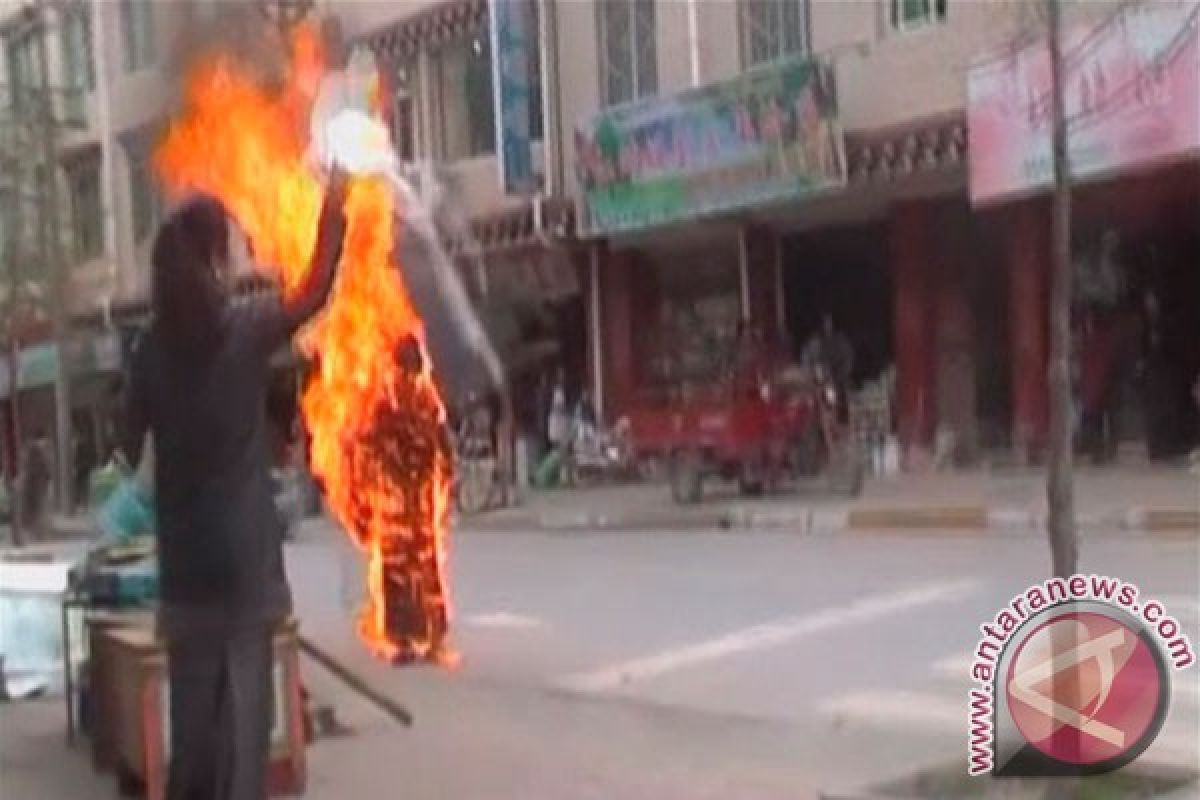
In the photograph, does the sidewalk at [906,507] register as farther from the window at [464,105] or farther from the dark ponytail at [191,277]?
the dark ponytail at [191,277]

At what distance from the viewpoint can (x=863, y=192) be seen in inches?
663

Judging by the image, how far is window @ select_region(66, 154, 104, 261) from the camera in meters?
4.11

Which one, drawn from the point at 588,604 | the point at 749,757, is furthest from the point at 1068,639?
the point at 588,604

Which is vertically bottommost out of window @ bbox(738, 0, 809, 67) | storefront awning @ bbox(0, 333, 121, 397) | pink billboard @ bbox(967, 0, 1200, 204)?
storefront awning @ bbox(0, 333, 121, 397)

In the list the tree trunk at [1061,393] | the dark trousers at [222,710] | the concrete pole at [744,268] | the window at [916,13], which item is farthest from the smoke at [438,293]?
the window at [916,13]

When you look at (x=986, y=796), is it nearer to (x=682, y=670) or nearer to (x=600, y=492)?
(x=682, y=670)

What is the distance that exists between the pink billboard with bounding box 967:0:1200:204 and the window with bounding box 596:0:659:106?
7.60 ft

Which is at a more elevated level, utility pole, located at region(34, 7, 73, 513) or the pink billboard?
the pink billboard

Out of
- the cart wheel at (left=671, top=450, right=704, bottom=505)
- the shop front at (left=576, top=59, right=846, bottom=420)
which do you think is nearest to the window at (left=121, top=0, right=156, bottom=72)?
the shop front at (left=576, top=59, right=846, bottom=420)

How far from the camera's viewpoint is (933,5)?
16.1m

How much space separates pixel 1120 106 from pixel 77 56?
10.3 metres

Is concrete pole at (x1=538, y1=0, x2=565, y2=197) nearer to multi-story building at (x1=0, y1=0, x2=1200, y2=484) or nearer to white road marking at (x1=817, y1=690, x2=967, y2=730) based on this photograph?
multi-story building at (x1=0, y1=0, x2=1200, y2=484)

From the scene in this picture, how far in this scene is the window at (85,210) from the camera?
13.5 feet

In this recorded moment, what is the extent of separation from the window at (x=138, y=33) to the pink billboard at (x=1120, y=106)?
8456 mm
